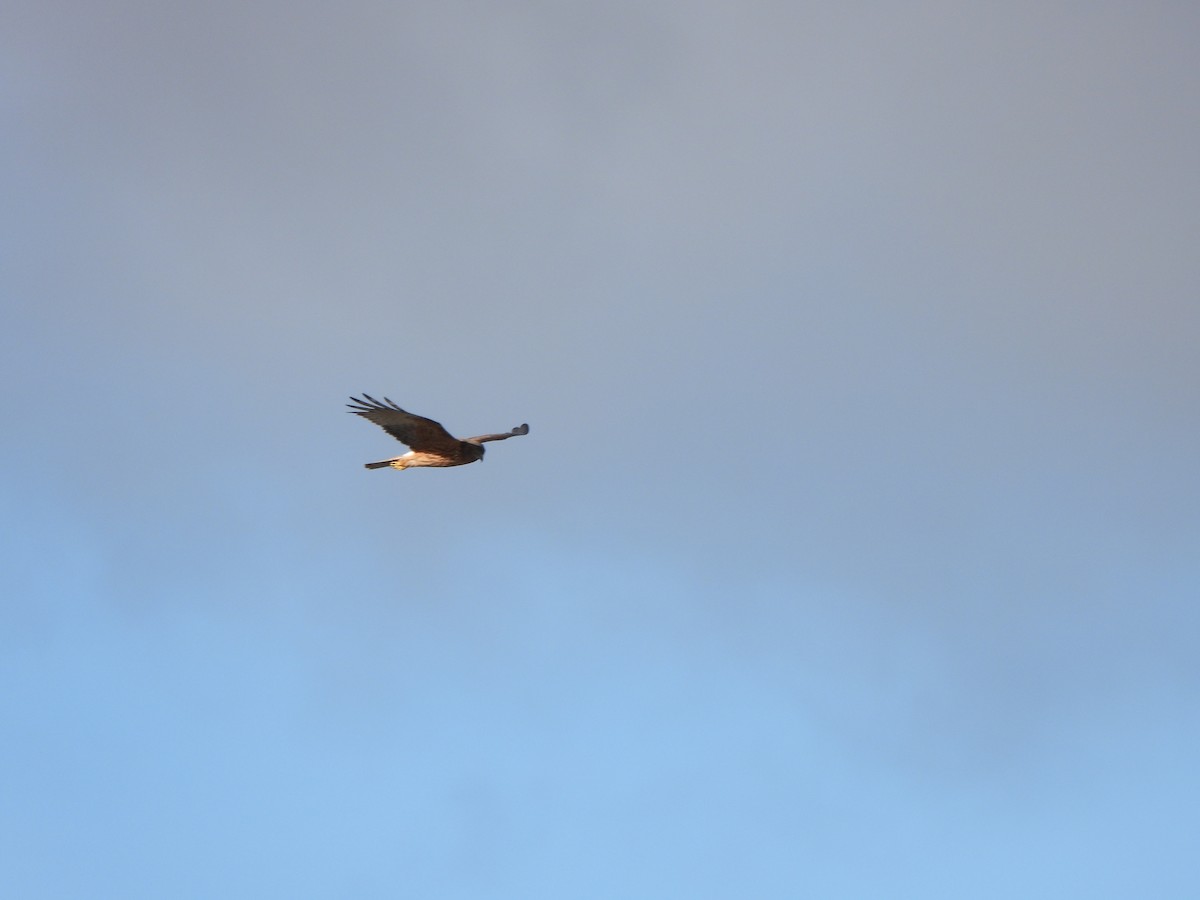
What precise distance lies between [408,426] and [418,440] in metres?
0.88

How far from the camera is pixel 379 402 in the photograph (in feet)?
194

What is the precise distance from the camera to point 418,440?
Result: 60500 millimetres

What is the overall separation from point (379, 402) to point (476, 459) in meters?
4.37

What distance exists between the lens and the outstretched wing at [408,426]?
194 ft

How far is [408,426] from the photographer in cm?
5975

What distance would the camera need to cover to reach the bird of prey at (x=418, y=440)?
5931cm

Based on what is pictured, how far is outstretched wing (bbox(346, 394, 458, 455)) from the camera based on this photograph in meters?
59.1

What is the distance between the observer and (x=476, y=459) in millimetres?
62219

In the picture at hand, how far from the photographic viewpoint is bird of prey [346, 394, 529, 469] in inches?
2335
